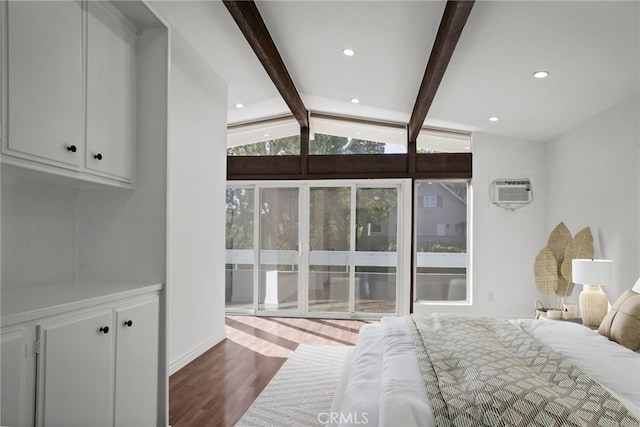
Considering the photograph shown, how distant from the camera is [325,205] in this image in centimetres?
560

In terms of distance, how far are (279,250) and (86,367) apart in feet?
13.2

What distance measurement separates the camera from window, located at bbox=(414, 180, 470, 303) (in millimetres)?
5473

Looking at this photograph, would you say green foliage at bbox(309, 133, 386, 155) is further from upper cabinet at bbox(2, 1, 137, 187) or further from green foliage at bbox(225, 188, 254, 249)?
upper cabinet at bbox(2, 1, 137, 187)

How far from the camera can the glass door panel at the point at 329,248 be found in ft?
18.3

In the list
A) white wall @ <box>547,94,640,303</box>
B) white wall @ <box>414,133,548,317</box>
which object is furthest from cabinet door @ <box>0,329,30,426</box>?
white wall @ <box>414,133,548,317</box>

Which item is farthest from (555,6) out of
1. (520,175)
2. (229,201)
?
(229,201)

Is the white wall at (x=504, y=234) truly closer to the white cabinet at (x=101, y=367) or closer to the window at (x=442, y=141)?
the window at (x=442, y=141)

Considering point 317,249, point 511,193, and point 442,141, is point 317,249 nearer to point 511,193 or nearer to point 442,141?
point 442,141

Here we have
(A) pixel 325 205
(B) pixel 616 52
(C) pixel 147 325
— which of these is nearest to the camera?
(C) pixel 147 325

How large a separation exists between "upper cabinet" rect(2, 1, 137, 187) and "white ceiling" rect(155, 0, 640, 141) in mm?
1141

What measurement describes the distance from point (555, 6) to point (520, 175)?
3267mm

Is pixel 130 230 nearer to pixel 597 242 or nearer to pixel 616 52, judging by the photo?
pixel 616 52

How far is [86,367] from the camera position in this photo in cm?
164

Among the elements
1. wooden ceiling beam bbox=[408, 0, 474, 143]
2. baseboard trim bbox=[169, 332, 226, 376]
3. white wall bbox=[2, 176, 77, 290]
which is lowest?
baseboard trim bbox=[169, 332, 226, 376]
